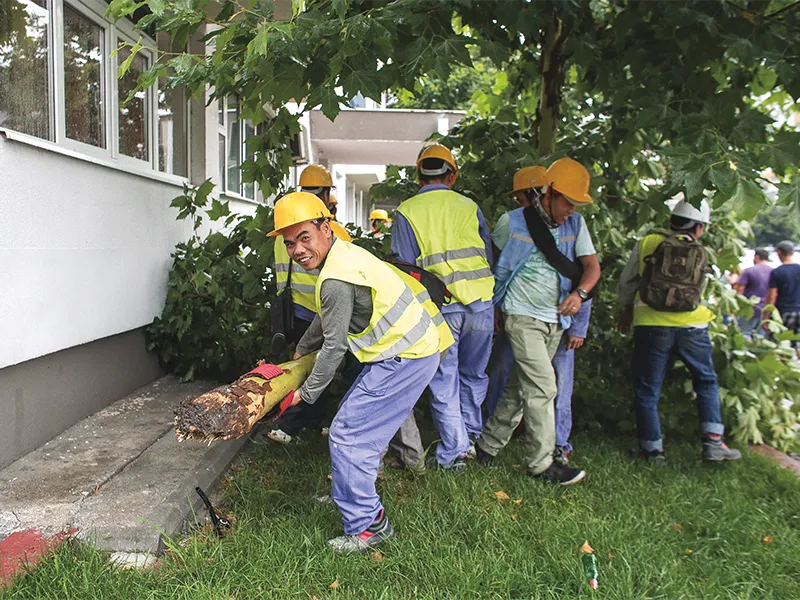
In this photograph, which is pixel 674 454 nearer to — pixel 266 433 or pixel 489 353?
pixel 489 353

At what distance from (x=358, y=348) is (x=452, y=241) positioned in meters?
1.39

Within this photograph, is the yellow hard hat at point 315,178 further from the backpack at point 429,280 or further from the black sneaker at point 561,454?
the black sneaker at point 561,454

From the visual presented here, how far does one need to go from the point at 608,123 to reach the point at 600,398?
7.74 feet

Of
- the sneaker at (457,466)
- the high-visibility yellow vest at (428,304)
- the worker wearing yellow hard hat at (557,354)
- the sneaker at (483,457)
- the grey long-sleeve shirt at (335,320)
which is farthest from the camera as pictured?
the sneaker at (483,457)

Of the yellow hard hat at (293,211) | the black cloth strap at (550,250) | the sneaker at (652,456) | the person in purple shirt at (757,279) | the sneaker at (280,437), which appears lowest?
the sneaker at (652,456)

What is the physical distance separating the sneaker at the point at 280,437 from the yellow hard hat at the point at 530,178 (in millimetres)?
2305

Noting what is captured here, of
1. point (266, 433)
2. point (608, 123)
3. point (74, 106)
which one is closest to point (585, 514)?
point (266, 433)

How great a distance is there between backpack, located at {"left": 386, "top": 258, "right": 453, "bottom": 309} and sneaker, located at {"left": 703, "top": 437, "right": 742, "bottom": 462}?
2.25 m

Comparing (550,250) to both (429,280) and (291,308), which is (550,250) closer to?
(429,280)

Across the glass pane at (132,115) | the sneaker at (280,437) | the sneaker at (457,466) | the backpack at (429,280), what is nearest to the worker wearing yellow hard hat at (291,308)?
the sneaker at (280,437)

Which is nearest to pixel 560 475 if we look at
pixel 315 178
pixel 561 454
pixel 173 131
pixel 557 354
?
pixel 561 454

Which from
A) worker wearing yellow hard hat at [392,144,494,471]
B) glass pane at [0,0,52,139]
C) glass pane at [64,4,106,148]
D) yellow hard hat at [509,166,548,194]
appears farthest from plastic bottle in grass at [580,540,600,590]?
glass pane at [64,4,106,148]

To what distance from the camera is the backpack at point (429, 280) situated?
382 centimetres

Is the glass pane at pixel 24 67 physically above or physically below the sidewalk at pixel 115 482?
above
